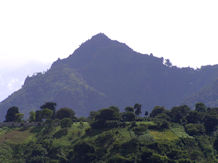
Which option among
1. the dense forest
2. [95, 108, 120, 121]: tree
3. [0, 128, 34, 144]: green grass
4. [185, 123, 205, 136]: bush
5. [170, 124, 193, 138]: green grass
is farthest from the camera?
[95, 108, 120, 121]: tree

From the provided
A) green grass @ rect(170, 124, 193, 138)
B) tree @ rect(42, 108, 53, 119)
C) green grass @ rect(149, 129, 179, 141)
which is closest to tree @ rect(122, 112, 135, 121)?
green grass @ rect(170, 124, 193, 138)

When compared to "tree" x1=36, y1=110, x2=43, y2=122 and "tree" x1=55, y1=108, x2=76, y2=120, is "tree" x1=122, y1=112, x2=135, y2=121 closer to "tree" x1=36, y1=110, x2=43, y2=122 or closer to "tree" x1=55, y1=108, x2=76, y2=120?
"tree" x1=55, y1=108, x2=76, y2=120

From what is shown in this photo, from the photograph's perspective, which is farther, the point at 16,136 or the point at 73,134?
the point at 16,136

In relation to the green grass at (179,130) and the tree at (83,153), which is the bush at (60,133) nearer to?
the tree at (83,153)

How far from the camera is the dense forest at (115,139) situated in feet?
374

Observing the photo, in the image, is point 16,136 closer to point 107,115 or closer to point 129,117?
point 107,115

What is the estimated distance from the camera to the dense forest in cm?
11412

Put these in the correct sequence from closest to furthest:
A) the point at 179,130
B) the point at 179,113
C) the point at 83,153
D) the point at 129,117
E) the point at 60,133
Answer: the point at 83,153
the point at 179,130
the point at 60,133
the point at 129,117
the point at 179,113

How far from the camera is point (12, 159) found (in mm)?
122062

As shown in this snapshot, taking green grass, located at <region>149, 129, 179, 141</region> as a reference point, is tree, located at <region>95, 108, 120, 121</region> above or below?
above

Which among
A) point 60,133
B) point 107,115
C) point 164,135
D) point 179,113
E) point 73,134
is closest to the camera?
point 164,135

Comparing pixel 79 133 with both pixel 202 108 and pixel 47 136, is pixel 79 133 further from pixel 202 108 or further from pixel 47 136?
pixel 202 108

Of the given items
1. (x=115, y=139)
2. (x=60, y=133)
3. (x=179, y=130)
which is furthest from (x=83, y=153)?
(x=179, y=130)

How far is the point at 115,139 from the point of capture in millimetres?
124000
